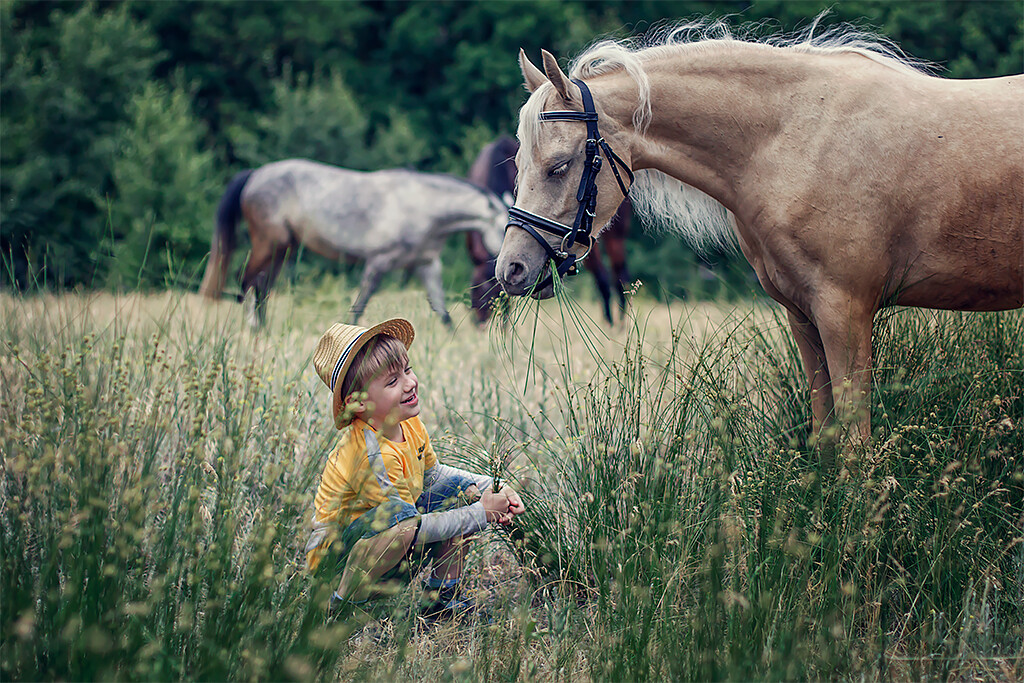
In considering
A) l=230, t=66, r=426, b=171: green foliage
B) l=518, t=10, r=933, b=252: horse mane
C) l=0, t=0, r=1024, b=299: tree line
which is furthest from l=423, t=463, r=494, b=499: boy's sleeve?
l=230, t=66, r=426, b=171: green foliage

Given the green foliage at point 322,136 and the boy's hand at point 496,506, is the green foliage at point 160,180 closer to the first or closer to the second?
the green foliage at point 322,136

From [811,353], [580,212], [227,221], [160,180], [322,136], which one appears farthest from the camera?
[322,136]

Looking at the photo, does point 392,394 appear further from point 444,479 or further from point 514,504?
point 514,504

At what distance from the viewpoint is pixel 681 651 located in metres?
2.05

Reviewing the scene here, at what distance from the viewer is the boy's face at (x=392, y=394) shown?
2592 mm

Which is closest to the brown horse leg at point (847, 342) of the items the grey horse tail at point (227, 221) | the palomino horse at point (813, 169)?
the palomino horse at point (813, 169)

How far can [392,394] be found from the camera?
2.59 metres

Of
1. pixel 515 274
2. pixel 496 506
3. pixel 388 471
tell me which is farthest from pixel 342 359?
pixel 515 274

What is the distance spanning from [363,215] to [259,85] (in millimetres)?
12138

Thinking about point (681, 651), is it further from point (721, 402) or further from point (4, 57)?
point (4, 57)

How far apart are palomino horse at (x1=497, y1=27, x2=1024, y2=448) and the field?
293 millimetres

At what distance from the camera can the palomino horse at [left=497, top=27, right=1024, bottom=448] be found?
2.85 m

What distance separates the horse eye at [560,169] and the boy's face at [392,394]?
102 centimetres

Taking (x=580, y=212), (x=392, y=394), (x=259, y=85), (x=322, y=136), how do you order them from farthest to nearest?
(x=259, y=85) < (x=322, y=136) < (x=580, y=212) < (x=392, y=394)
